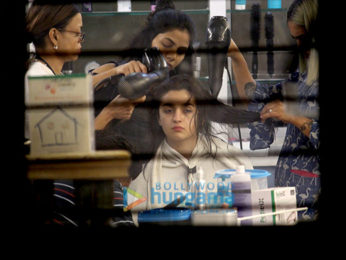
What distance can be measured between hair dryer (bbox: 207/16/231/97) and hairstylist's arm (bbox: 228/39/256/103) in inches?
1.8

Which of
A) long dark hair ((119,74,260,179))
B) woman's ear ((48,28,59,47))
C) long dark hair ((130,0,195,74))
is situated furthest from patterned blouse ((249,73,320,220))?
woman's ear ((48,28,59,47))

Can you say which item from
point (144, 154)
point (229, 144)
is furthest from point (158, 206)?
point (229, 144)

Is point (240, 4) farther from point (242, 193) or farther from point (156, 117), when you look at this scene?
point (242, 193)

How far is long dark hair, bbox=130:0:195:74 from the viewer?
291 cm

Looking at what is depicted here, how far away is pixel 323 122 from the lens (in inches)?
96.5

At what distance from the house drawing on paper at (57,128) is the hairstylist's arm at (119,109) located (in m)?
0.68

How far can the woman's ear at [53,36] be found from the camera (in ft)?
9.45

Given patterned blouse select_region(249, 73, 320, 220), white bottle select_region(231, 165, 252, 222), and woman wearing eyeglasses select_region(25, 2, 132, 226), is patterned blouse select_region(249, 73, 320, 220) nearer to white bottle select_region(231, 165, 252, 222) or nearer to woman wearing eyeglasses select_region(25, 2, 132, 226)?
white bottle select_region(231, 165, 252, 222)

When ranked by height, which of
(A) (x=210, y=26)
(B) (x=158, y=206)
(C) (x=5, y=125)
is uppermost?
(A) (x=210, y=26)

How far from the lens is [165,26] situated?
2.95 m

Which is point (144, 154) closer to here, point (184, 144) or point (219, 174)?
point (184, 144)

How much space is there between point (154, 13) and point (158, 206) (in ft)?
4.12

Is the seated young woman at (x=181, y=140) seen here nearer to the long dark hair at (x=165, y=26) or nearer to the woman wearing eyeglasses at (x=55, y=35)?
the long dark hair at (x=165, y=26)

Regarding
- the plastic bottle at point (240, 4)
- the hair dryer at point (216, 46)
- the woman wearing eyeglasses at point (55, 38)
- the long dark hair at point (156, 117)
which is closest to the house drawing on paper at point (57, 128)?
the woman wearing eyeglasses at point (55, 38)
